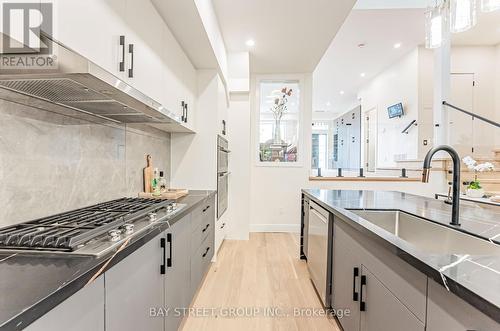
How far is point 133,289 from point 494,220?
6.15 feet

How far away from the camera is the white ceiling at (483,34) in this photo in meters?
4.48

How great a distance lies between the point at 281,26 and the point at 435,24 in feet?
5.05

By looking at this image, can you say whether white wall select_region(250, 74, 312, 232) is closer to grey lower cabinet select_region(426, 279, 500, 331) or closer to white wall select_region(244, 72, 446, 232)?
white wall select_region(244, 72, 446, 232)

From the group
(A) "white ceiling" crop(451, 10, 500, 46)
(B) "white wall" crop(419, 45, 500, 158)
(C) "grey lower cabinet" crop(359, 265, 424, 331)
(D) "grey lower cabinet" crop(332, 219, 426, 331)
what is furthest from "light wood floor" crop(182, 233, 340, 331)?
(B) "white wall" crop(419, 45, 500, 158)

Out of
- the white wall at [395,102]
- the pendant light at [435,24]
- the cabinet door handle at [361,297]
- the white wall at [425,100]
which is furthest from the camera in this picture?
the white wall at [395,102]

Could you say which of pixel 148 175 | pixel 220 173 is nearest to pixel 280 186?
pixel 220 173

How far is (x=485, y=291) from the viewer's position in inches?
24.0

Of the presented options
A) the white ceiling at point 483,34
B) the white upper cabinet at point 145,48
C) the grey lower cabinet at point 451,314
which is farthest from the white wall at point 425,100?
the grey lower cabinet at point 451,314

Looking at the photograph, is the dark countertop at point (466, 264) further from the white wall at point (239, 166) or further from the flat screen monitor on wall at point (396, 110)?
the flat screen monitor on wall at point (396, 110)

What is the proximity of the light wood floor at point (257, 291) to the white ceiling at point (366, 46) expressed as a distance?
3739 mm

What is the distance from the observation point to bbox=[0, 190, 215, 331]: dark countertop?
1.74 feet

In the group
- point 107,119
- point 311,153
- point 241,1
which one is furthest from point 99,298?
point 311,153

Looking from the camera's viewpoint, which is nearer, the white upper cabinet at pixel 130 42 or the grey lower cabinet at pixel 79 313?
the grey lower cabinet at pixel 79 313

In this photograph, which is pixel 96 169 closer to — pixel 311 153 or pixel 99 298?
pixel 99 298
